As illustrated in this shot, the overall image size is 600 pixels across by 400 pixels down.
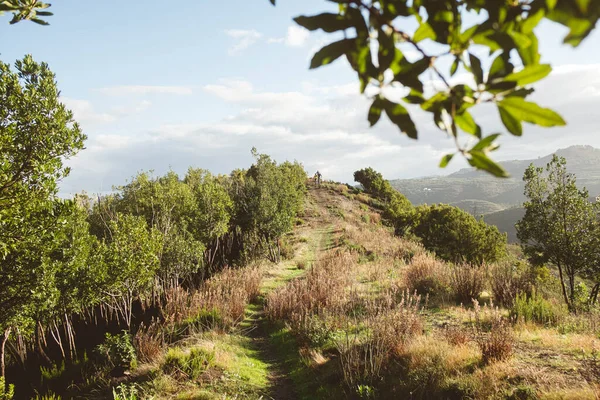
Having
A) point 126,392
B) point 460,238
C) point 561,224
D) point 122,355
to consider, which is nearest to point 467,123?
point 126,392

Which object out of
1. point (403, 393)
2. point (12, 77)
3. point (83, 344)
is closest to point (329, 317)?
point (403, 393)

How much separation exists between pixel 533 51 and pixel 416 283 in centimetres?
1010

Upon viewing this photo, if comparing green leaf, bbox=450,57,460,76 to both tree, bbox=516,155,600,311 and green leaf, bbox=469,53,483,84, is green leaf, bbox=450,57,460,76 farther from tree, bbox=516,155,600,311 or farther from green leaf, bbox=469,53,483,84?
tree, bbox=516,155,600,311

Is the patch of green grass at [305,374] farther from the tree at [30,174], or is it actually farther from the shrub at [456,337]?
the tree at [30,174]

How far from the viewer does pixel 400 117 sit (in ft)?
2.57

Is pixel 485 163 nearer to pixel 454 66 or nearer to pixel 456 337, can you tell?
pixel 454 66

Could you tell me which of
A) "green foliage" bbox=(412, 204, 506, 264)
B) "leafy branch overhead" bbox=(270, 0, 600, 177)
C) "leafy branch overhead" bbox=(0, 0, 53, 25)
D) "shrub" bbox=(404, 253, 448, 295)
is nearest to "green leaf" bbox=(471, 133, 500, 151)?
"leafy branch overhead" bbox=(270, 0, 600, 177)

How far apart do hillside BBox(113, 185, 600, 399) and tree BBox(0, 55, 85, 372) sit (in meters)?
3.38

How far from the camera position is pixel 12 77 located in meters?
6.84

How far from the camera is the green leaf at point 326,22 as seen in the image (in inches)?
31.8

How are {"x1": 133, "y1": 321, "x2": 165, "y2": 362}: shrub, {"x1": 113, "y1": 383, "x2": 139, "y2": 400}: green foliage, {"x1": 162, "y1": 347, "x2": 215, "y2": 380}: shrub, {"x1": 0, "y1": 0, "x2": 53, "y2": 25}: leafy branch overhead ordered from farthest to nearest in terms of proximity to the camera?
{"x1": 133, "y1": 321, "x2": 165, "y2": 362}: shrub → {"x1": 162, "y1": 347, "x2": 215, "y2": 380}: shrub → {"x1": 113, "y1": 383, "x2": 139, "y2": 400}: green foliage → {"x1": 0, "y1": 0, "x2": 53, "y2": 25}: leafy branch overhead

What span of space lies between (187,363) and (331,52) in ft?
23.5

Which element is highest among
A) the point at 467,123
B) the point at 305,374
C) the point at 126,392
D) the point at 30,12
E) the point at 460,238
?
the point at 30,12

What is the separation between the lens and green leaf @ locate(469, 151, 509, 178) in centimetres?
61
